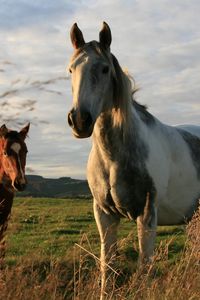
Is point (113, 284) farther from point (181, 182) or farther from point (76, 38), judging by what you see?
point (76, 38)

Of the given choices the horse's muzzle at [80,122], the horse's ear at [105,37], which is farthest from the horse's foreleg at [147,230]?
the horse's ear at [105,37]

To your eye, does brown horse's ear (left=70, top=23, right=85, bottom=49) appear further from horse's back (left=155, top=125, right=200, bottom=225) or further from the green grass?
the green grass

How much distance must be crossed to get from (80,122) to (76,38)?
1.24 m

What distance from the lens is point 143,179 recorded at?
5602mm

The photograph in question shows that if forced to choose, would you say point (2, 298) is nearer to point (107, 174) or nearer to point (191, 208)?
point (107, 174)

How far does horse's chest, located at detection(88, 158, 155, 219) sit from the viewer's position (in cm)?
556

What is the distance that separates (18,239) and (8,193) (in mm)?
5566

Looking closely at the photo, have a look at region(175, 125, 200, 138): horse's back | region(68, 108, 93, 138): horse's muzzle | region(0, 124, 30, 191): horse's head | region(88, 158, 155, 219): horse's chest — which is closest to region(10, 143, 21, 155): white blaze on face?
region(0, 124, 30, 191): horse's head

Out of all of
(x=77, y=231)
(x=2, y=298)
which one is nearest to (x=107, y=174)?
(x=2, y=298)

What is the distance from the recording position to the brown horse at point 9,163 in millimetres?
9086

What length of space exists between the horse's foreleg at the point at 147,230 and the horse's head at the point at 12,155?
3588 mm

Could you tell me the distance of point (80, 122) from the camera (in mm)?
4789

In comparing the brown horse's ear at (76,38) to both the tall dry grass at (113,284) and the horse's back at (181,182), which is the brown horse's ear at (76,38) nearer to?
the horse's back at (181,182)

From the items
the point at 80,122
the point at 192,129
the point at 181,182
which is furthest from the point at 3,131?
the point at 80,122
